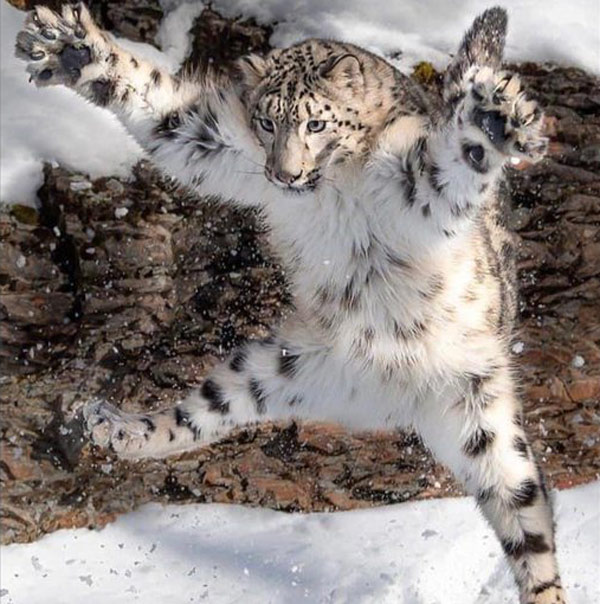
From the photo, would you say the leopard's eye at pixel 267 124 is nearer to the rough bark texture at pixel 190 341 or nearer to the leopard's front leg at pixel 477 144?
the leopard's front leg at pixel 477 144

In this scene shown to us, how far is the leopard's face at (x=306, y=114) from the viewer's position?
4168 mm

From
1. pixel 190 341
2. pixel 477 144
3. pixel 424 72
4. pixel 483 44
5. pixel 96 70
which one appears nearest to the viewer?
pixel 477 144

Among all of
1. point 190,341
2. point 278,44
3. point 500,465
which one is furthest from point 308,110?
point 278,44

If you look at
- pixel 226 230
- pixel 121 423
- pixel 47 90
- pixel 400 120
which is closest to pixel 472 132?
pixel 400 120

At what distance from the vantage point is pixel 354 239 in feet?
14.6

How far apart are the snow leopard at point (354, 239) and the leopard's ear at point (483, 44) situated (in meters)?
0.01

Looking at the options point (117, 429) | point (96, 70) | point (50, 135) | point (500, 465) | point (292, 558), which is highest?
point (96, 70)

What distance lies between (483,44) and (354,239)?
947 mm

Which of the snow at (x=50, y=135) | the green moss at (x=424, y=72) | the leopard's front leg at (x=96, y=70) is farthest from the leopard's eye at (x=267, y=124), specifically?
the green moss at (x=424, y=72)

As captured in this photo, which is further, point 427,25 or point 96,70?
point 427,25

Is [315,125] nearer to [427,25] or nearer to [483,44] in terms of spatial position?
[483,44]

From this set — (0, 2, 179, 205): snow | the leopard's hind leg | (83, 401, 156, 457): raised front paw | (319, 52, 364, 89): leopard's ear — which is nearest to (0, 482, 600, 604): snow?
the leopard's hind leg

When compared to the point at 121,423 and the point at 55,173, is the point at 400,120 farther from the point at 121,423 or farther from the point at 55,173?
the point at 55,173

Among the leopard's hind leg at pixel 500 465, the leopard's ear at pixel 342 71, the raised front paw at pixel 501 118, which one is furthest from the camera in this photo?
the leopard's hind leg at pixel 500 465
